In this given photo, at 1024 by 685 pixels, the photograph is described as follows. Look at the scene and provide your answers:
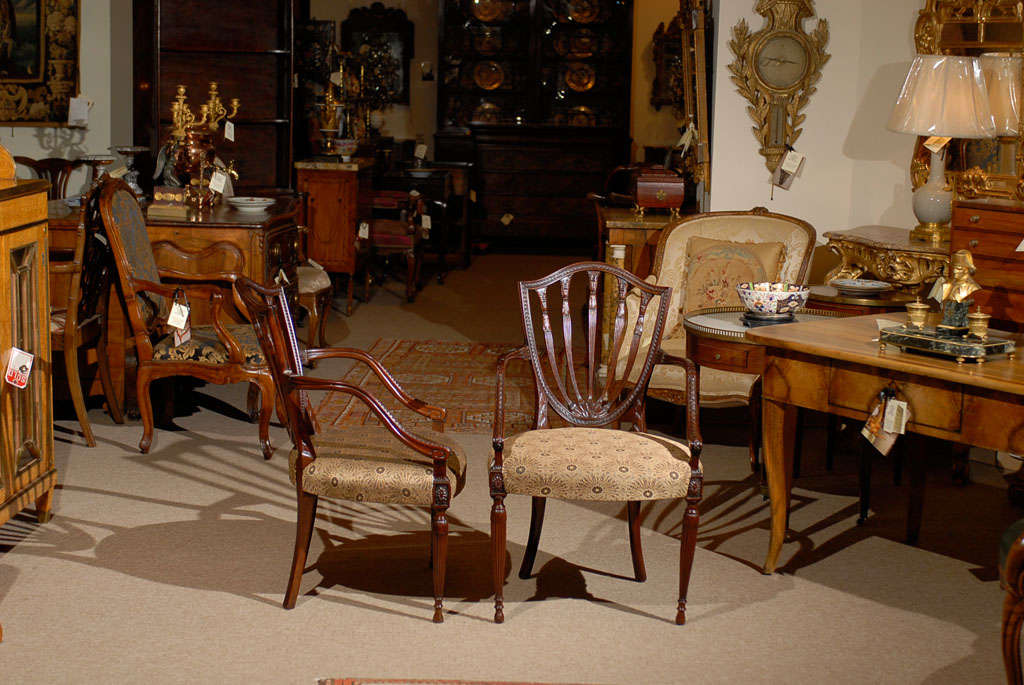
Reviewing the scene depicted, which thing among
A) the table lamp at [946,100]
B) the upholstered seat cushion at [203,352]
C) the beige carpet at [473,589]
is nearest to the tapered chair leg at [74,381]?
the beige carpet at [473,589]

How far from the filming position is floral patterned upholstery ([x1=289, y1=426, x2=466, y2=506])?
3576mm

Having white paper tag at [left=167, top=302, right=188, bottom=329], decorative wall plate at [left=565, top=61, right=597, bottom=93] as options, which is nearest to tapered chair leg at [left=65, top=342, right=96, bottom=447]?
white paper tag at [left=167, top=302, right=188, bottom=329]

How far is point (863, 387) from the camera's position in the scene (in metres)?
3.70

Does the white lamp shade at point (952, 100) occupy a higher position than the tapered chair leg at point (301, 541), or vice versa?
the white lamp shade at point (952, 100)

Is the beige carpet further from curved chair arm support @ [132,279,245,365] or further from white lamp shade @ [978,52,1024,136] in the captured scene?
white lamp shade @ [978,52,1024,136]

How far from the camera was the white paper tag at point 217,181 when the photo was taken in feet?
21.3

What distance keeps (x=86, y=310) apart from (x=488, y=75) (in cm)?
818

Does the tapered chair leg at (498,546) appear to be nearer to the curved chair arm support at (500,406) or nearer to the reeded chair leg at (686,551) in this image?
the curved chair arm support at (500,406)

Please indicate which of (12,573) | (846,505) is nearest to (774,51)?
(846,505)

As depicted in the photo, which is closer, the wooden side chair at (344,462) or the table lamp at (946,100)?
the wooden side chair at (344,462)

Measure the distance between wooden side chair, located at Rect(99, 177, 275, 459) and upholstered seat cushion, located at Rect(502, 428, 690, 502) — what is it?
203 cm

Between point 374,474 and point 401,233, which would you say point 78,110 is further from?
point 374,474

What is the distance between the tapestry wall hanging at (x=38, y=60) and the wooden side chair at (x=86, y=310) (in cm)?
264

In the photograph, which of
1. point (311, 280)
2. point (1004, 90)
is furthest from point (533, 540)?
point (311, 280)
